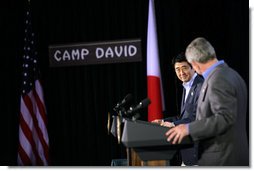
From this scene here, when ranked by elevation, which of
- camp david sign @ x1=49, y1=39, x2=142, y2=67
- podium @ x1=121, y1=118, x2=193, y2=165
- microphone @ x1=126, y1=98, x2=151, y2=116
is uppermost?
camp david sign @ x1=49, y1=39, x2=142, y2=67

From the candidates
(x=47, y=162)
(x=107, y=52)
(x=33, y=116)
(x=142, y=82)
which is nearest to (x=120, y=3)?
(x=107, y=52)

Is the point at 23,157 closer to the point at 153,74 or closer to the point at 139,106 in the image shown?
the point at 153,74

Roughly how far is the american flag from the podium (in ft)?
6.40

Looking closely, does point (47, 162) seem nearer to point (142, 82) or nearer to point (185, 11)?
point (142, 82)

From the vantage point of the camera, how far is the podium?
6.46ft

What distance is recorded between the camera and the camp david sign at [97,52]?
12.2ft

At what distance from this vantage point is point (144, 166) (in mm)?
2570

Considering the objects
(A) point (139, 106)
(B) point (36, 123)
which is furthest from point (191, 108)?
(B) point (36, 123)

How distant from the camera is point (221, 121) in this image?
77.7 inches

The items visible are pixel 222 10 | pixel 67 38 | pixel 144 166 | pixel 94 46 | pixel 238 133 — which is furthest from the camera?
pixel 67 38

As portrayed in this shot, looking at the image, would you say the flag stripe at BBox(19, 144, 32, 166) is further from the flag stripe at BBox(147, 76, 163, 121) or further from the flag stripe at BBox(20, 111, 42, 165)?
the flag stripe at BBox(147, 76, 163, 121)

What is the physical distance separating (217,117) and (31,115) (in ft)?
7.41

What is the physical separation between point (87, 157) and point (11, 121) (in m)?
0.80

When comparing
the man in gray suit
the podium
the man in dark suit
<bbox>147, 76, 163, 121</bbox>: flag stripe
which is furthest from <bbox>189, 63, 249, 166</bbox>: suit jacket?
<bbox>147, 76, 163, 121</bbox>: flag stripe
